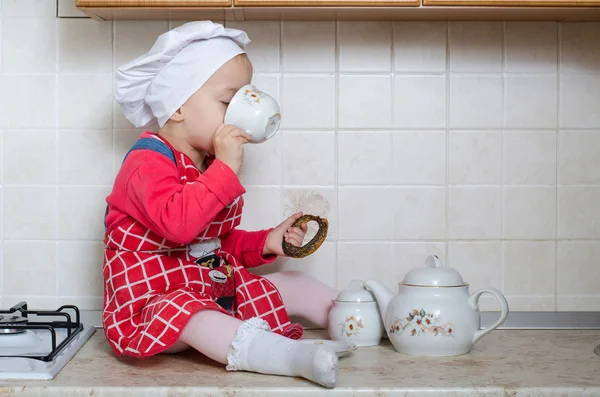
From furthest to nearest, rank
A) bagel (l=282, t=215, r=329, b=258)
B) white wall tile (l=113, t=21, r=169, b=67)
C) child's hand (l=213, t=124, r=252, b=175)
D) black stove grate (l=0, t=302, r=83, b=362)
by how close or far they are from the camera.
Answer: white wall tile (l=113, t=21, r=169, b=67) → bagel (l=282, t=215, r=329, b=258) → child's hand (l=213, t=124, r=252, b=175) → black stove grate (l=0, t=302, r=83, b=362)

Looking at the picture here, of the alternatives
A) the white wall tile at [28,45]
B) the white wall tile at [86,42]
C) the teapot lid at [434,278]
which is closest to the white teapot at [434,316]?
the teapot lid at [434,278]

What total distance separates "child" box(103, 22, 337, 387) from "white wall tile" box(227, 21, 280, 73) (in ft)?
0.60

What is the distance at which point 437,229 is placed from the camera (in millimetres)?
1666

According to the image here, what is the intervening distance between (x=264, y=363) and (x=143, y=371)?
21cm

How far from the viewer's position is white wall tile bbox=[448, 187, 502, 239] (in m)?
1.66

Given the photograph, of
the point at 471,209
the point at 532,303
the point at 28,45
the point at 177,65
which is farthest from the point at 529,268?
the point at 28,45

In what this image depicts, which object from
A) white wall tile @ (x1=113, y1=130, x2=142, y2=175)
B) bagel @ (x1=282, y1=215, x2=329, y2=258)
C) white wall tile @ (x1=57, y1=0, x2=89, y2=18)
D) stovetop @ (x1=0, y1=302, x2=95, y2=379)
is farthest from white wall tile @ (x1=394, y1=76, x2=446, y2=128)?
stovetop @ (x1=0, y1=302, x2=95, y2=379)

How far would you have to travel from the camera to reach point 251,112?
136cm

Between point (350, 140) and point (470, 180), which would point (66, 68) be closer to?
point (350, 140)

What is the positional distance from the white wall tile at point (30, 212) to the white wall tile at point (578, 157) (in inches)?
45.0

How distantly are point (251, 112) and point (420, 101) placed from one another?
473 mm

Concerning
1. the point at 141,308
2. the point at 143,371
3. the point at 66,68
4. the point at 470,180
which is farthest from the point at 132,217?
the point at 470,180

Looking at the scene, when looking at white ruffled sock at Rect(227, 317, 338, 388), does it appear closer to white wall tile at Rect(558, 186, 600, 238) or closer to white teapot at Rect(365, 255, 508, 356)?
white teapot at Rect(365, 255, 508, 356)

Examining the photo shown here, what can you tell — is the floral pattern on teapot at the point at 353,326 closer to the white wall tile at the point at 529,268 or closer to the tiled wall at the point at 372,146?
the tiled wall at the point at 372,146
